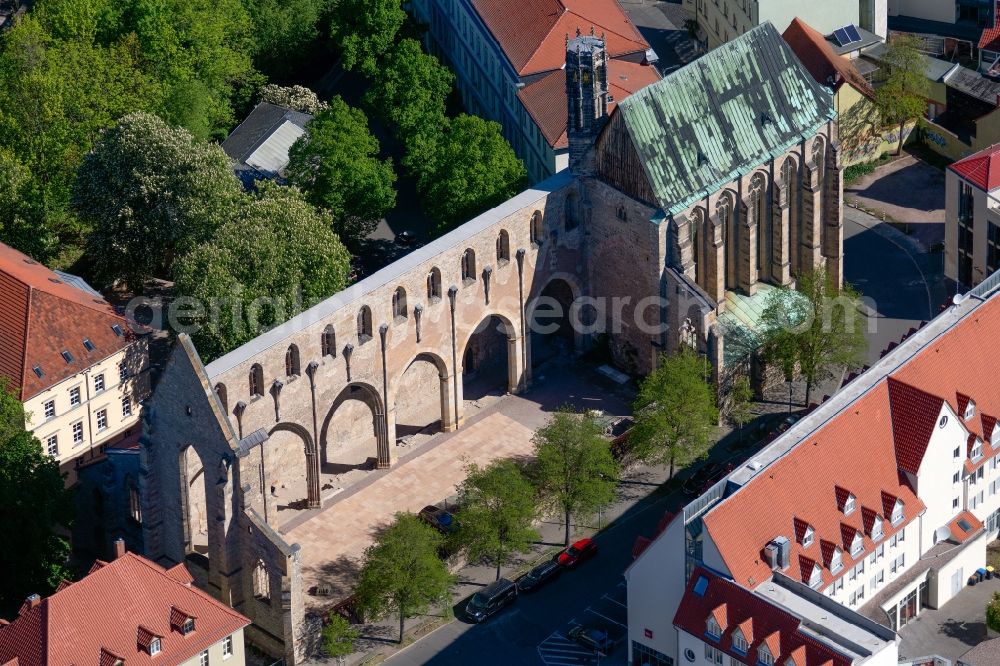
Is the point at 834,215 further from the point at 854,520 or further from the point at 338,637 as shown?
the point at 338,637

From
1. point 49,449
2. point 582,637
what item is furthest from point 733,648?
point 49,449

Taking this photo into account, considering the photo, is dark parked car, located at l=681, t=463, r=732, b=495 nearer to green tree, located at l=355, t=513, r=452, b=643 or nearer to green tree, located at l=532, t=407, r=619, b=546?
green tree, located at l=532, t=407, r=619, b=546

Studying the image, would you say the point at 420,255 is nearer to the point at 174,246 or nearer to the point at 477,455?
the point at 477,455

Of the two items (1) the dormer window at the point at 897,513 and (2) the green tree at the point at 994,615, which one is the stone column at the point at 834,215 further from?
(2) the green tree at the point at 994,615

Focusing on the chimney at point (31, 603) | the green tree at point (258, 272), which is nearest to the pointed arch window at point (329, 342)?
the green tree at point (258, 272)

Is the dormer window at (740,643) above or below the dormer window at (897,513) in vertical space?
below

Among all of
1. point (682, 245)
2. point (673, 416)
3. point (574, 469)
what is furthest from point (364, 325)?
point (682, 245)
